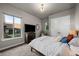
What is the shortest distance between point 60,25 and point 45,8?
522 mm

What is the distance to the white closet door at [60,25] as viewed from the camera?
162 centimetres

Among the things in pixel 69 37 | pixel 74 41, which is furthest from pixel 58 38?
pixel 74 41

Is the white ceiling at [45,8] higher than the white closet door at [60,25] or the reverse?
higher

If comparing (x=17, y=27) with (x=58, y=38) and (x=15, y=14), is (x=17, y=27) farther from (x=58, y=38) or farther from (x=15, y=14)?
(x=58, y=38)

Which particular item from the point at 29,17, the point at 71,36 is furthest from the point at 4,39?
the point at 71,36

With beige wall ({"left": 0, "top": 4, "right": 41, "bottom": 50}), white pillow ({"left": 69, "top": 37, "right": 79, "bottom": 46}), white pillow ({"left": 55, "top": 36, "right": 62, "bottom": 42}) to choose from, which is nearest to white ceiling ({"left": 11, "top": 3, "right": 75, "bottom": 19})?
beige wall ({"left": 0, "top": 4, "right": 41, "bottom": 50})

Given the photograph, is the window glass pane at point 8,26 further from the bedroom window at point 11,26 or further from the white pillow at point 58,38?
the white pillow at point 58,38

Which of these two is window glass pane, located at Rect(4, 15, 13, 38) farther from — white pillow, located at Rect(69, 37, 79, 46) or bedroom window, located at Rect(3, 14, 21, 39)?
white pillow, located at Rect(69, 37, 79, 46)

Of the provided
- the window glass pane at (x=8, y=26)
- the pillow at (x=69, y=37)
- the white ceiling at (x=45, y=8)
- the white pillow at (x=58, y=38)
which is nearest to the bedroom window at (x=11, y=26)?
the window glass pane at (x=8, y=26)

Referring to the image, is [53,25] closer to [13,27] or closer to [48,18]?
[48,18]

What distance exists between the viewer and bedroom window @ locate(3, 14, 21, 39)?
4.65ft

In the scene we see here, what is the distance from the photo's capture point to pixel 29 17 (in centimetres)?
170

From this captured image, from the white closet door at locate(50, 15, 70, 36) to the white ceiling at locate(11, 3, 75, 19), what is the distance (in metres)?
0.21

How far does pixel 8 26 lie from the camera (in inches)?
57.5
